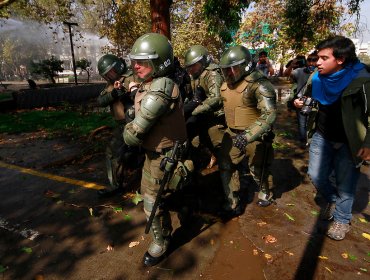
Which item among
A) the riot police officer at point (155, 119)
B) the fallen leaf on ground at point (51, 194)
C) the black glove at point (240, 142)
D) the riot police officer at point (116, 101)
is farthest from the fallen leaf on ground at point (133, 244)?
the fallen leaf on ground at point (51, 194)

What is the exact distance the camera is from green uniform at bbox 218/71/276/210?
10.5 ft

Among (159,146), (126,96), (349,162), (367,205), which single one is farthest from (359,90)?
(126,96)

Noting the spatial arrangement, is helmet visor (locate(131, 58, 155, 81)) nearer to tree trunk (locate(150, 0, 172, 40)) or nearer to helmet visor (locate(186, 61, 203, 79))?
helmet visor (locate(186, 61, 203, 79))

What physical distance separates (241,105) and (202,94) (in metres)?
0.71

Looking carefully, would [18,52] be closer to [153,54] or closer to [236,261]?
[153,54]

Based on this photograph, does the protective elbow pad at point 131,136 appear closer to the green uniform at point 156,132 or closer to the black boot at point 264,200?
the green uniform at point 156,132

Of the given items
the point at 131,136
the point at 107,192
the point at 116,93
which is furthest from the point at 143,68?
the point at 107,192

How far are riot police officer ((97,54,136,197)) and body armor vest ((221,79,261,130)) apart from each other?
1289 mm

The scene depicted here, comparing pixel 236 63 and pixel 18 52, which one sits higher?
pixel 18 52

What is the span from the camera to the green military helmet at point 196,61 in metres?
4.11

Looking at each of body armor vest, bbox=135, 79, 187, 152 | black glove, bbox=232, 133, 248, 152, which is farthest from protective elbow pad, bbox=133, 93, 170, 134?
black glove, bbox=232, 133, 248, 152

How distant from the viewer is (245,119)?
3.53m

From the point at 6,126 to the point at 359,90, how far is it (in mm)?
9491

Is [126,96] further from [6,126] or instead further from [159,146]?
Answer: [6,126]
